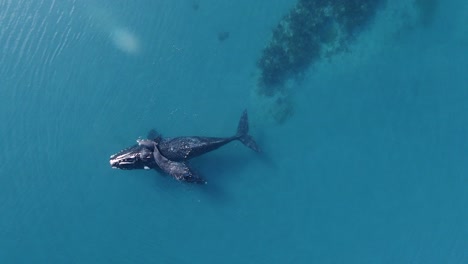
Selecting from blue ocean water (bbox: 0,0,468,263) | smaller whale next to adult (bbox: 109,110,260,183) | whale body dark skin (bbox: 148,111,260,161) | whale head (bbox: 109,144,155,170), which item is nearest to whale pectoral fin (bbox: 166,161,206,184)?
smaller whale next to adult (bbox: 109,110,260,183)

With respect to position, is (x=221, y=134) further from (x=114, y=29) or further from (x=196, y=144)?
(x=114, y=29)

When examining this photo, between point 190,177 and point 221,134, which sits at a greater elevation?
point 221,134

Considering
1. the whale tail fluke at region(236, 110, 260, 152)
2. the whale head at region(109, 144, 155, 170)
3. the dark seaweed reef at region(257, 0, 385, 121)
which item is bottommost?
the whale head at region(109, 144, 155, 170)

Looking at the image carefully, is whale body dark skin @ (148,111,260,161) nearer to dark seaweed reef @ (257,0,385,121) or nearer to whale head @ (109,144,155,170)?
whale head @ (109,144,155,170)

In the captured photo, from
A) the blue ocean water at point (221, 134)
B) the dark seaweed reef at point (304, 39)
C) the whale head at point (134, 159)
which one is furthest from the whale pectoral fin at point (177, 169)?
the dark seaweed reef at point (304, 39)

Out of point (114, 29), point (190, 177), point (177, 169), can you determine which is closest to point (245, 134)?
point (190, 177)

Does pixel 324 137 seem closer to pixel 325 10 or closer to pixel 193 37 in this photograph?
pixel 325 10
